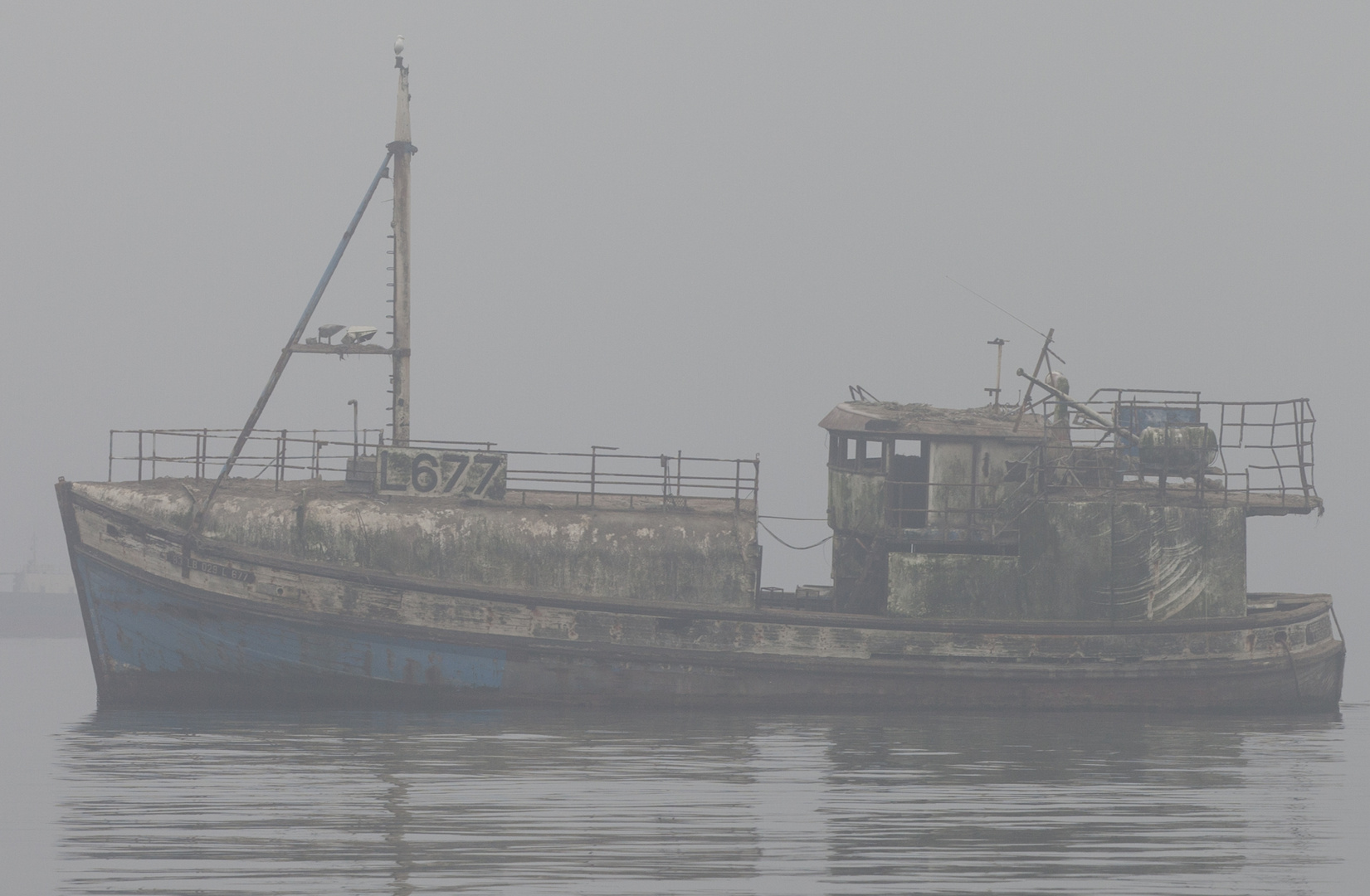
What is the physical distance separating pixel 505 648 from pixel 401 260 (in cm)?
655

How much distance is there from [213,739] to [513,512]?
5.26 m

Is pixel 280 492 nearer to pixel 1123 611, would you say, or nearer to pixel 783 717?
pixel 783 717

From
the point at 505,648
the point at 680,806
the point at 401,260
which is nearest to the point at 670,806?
the point at 680,806

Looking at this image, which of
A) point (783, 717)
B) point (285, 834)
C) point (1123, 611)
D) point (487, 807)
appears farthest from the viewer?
point (1123, 611)

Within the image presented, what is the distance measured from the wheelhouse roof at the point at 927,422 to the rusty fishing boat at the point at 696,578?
0.17ft

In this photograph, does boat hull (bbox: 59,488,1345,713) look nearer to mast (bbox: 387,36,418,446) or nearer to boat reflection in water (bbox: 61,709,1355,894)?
boat reflection in water (bbox: 61,709,1355,894)

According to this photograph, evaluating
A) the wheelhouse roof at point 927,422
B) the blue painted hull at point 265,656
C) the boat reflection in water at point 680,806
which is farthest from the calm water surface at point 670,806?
the wheelhouse roof at point 927,422

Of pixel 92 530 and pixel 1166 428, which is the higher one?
pixel 1166 428

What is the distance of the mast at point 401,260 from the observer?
2202 centimetres

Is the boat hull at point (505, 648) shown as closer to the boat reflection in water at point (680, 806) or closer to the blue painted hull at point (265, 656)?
the blue painted hull at point (265, 656)

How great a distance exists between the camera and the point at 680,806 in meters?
12.6

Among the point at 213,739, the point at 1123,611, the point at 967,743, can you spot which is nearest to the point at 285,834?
the point at 213,739

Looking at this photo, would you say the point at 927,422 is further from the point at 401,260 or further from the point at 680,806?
the point at 680,806

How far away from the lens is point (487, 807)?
484 inches
